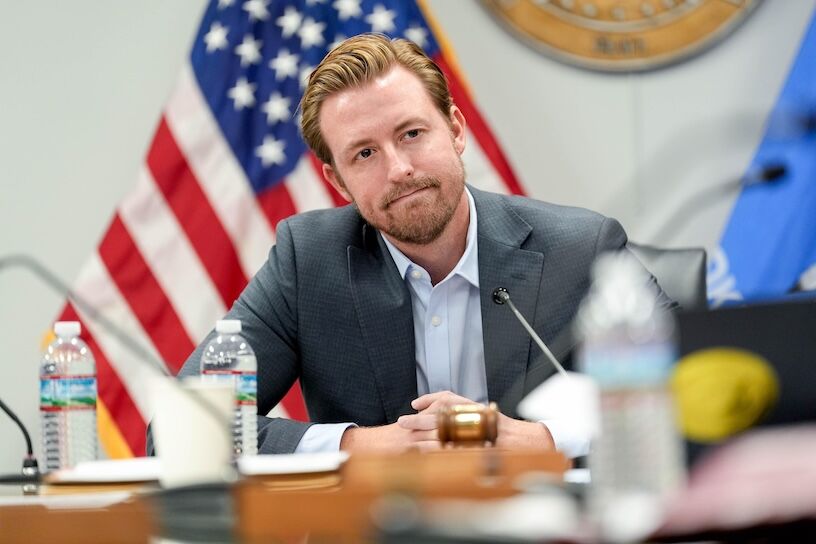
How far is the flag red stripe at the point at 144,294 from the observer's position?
3562 millimetres

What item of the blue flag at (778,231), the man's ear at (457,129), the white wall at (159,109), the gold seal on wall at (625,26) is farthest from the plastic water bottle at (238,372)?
the gold seal on wall at (625,26)

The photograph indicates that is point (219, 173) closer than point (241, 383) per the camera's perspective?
No

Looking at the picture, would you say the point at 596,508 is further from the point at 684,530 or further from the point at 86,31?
the point at 86,31

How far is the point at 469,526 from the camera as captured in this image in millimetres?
816

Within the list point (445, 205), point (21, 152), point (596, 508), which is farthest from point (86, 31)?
point (596, 508)

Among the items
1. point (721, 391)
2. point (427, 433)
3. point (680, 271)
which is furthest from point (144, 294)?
point (721, 391)

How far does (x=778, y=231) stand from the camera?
3.51 metres

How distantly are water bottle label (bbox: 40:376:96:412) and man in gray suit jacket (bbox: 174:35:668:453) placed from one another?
36 centimetres

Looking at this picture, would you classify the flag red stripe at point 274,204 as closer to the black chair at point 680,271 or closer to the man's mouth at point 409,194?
the man's mouth at point 409,194

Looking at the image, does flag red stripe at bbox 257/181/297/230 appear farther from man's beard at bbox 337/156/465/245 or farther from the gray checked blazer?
man's beard at bbox 337/156/465/245

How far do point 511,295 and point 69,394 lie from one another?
95 centimetres

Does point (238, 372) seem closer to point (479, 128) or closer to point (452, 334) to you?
point (452, 334)

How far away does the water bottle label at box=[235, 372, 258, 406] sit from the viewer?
80.7 inches

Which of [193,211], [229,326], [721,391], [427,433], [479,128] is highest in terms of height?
[479,128]
